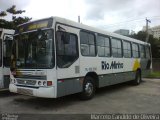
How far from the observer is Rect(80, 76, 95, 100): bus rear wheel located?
343 inches

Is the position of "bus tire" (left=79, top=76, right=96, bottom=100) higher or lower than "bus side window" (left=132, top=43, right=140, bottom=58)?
lower

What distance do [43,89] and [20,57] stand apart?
1.74 metres

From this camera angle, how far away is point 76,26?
334 inches

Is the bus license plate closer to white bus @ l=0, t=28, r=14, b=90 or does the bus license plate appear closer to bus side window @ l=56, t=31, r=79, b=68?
bus side window @ l=56, t=31, r=79, b=68

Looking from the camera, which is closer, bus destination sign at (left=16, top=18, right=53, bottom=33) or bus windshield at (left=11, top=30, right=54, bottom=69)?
bus windshield at (left=11, top=30, right=54, bottom=69)

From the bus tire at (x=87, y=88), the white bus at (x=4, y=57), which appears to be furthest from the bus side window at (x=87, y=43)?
the white bus at (x=4, y=57)

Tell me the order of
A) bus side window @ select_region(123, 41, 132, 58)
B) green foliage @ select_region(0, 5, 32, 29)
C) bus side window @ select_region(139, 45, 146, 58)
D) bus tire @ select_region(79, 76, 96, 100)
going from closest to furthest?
bus tire @ select_region(79, 76, 96, 100) < bus side window @ select_region(123, 41, 132, 58) < bus side window @ select_region(139, 45, 146, 58) < green foliage @ select_region(0, 5, 32, 29)

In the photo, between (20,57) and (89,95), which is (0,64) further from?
(89,95)

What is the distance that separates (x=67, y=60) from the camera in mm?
7770

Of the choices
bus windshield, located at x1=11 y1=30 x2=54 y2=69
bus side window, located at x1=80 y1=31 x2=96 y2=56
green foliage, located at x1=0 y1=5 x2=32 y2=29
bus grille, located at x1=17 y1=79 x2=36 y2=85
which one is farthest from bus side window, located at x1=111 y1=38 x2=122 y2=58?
green foliage, located at x1=0 y1=5 x2=32 y2=29

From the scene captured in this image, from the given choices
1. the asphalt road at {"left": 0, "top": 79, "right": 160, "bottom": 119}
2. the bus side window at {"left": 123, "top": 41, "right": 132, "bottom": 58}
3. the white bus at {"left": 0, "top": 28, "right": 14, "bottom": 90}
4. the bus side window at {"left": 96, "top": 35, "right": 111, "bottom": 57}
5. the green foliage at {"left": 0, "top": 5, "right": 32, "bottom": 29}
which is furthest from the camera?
the green foliage at {"left": 0, "top": 5, "right": 32, "bottom": 29}

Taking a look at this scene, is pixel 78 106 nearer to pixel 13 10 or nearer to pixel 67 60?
pixel 67 60

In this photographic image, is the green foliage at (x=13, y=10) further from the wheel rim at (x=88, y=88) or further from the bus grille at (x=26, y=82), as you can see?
the wheel rim at (x=88, y=88)

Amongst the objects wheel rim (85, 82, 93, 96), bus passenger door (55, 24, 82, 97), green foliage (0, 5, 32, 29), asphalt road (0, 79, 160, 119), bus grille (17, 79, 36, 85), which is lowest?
asphalt road (0, 79, 160, 119)
